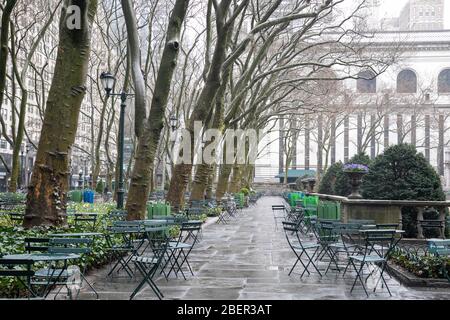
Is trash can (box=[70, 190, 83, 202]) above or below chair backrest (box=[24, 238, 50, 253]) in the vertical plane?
above

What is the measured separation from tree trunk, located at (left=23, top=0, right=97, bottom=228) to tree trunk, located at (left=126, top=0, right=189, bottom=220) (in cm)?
249

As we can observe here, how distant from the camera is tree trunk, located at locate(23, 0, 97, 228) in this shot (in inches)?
451

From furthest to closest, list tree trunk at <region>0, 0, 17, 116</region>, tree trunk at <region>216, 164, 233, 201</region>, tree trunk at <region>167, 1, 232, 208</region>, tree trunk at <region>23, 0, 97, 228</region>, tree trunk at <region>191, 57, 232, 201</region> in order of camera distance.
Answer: tree trunk at <region>216, 164, 233, 201</region> < tree trunk at <region>191, 57, 232, 201</region> < tree trunk at <region>0, 0, 17, 116</region> < tree trunk at <region>167, 1, 232, 208</region> < tree trunk at <region>23, 0, 97, 228</region>

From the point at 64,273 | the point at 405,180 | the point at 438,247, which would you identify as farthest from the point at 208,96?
the point at 64,273

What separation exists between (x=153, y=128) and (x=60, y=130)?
3.02 m

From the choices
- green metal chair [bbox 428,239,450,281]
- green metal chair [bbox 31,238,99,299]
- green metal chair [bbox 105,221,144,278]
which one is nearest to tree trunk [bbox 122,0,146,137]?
green metal chair [bbox 105,221,144,278]

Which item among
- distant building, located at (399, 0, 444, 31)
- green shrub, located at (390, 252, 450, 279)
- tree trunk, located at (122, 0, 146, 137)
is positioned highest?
distant building, located at (399, 0, 444, 31)

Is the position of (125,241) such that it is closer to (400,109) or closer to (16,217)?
(16,217)

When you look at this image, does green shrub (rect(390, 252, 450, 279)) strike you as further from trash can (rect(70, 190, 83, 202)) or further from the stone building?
trash can (rect(70, 190, 83, 202))

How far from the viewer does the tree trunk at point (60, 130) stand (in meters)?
11.5

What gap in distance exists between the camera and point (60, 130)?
11602 mm
